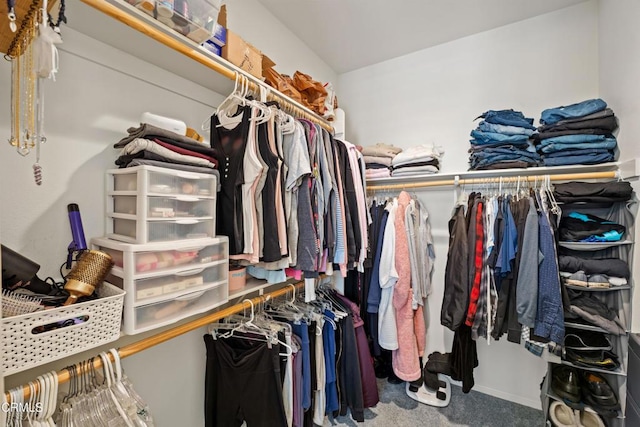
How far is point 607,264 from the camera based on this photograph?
4.84 ft

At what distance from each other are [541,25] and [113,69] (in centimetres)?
265

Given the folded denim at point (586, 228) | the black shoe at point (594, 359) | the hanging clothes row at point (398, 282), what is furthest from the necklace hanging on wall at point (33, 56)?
the black shoe at point (594, 359)

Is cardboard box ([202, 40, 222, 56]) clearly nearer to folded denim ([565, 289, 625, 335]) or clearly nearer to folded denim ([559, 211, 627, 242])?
folded denim ([559, 211, 627, 242])

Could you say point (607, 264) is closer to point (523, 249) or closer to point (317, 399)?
point (523, 249)

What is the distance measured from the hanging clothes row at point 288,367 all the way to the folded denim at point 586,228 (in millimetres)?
1358

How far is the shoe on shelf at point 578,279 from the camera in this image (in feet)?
4.88

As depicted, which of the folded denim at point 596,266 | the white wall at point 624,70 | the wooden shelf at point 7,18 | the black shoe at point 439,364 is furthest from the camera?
the black shoe at point 439,364

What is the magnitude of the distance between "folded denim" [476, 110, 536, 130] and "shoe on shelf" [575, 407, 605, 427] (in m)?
1.69

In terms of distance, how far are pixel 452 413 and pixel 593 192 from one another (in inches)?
65.3

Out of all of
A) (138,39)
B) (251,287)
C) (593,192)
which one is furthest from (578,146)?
(138,39)

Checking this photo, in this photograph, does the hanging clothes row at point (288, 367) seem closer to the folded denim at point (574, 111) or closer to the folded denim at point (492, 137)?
the folded denim at point (492, 137)

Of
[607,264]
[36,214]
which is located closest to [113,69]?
[36,214]

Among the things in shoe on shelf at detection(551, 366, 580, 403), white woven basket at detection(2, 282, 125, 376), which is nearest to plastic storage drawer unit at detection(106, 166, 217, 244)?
white woven basket at detection(2, 282, 125, 376)

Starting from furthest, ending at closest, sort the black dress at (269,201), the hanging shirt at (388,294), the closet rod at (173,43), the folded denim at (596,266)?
the hanging shirt at (388,294)
the folded denim at (596,266)
the black dress at (269,201)
the closet rod at (173,43)
